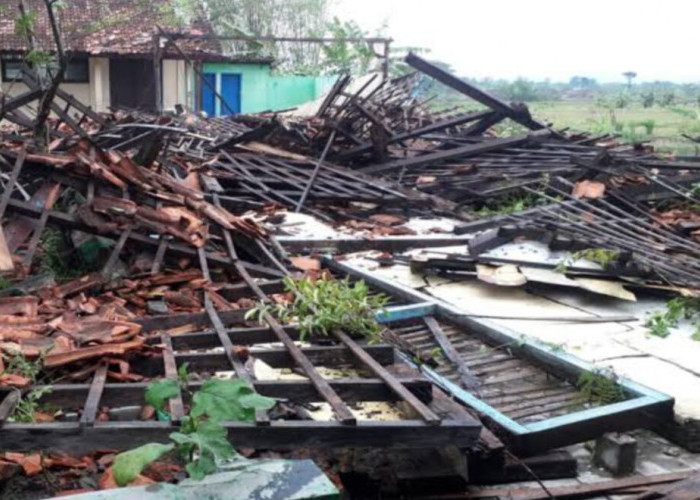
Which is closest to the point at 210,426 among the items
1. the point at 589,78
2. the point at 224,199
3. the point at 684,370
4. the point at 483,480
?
the point at 483,480

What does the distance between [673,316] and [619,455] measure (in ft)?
7.82

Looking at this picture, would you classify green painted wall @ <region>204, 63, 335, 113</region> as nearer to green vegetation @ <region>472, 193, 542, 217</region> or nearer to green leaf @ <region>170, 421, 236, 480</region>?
green vegetation @ <region>472, 193, 542, 217</region>

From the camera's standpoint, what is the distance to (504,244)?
7.95 meters

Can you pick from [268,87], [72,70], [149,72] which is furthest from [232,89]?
[72,70]

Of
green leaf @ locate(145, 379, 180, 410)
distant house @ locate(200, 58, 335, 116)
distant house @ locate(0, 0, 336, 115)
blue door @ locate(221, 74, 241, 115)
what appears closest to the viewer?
green leaf @ locate(145, 379, 180, 410)

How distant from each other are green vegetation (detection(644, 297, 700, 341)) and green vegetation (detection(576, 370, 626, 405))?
1241 mm

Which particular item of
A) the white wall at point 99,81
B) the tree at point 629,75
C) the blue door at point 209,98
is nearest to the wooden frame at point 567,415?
the white wall at point 99,81

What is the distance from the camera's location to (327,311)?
15.5 ft

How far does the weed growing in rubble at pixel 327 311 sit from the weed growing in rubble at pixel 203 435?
2086 mm

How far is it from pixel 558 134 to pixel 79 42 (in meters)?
14.1

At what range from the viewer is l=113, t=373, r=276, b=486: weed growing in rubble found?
197cm

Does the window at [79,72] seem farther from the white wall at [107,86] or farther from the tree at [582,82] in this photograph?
the tree at [582,82]

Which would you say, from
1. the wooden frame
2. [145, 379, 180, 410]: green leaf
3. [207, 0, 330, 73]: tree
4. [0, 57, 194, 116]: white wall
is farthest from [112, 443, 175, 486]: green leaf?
[207, 0, 330, 73]: tree

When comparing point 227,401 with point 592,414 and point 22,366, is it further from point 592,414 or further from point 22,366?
point 592,414
